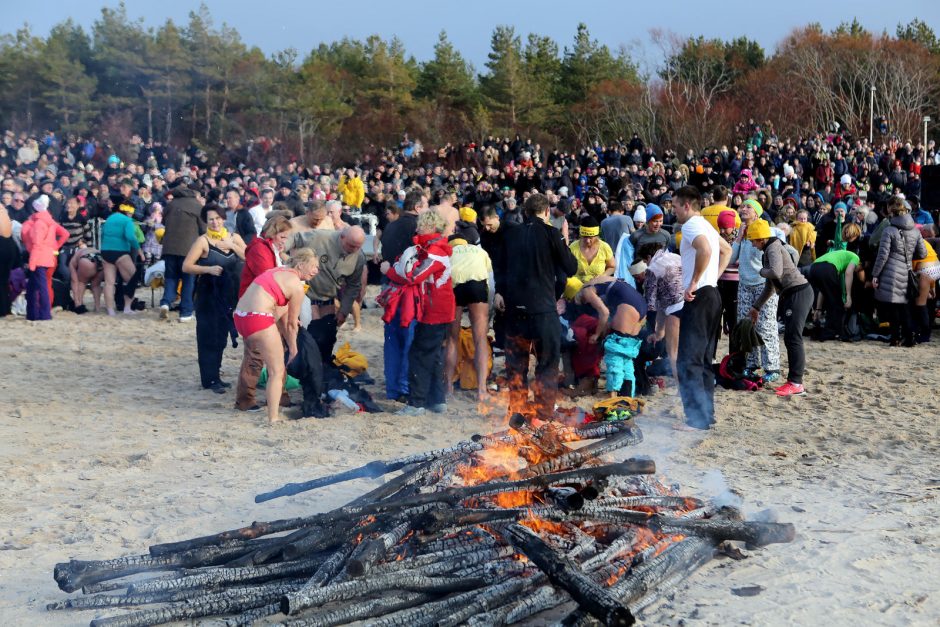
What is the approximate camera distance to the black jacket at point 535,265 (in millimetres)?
8859

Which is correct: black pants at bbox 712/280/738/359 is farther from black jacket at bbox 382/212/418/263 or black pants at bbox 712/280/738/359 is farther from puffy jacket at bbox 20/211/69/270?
puffy jacket at bbox 20/211/69/270

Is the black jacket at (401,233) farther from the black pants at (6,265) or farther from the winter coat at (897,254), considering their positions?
the black pants at (6,265)

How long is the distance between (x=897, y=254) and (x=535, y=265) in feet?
18.6

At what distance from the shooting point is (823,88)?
4656cm

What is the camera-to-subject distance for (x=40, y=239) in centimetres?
1445

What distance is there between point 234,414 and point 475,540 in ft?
15.2

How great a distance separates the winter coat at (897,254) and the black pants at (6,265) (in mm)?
11997

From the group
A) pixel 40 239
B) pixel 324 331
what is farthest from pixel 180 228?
pixel 324 331

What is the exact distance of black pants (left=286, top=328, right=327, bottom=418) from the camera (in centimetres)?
882

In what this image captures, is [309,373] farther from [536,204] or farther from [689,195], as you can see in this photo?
[689,195]

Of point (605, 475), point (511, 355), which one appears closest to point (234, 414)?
point (511, 355)

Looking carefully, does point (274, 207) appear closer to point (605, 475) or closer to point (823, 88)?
point (605, 475)

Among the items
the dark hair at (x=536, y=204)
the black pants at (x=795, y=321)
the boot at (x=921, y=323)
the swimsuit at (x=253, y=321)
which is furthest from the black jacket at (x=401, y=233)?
the boot at (x=921, y=323)

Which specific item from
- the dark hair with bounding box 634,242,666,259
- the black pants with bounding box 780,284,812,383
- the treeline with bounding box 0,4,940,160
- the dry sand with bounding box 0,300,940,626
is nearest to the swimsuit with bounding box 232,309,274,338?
the dry sand with bounding box 0,300,940,626
